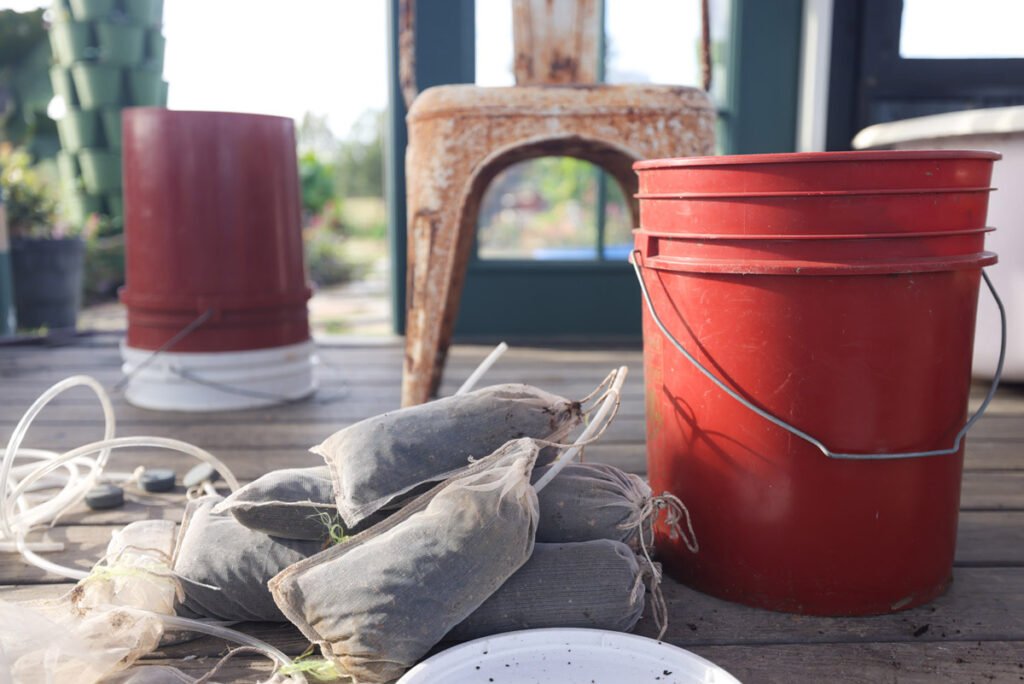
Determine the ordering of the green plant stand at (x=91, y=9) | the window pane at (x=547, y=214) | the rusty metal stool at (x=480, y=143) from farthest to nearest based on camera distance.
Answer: the green plant stand at (x=91, y=9) < the window pane at (x=547, y=214) < the rusty metal stool at (x=480, y=143)

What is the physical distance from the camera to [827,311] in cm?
102

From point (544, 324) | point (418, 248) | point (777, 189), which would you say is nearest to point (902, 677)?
point (777, 189)

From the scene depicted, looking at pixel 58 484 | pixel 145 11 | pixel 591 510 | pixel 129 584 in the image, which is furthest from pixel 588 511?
pixel 145 11

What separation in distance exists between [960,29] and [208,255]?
8.73ft

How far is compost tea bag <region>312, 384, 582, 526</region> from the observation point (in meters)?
1.01

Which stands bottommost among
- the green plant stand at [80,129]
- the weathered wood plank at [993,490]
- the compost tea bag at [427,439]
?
the weathered wood plank at [993,490]

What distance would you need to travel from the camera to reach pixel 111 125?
4.94 meters

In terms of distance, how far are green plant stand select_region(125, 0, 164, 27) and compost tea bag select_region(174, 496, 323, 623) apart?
181 inches

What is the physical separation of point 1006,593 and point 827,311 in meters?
0.49

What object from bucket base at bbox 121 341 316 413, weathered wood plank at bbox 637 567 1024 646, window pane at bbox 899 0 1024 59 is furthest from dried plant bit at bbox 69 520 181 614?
window pane at bbox 899 0 1024 59

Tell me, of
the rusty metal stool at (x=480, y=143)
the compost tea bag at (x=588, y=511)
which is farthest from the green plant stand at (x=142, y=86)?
the compost tea bag at (x=588, y=511)

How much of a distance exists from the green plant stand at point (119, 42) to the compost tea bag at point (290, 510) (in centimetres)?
452

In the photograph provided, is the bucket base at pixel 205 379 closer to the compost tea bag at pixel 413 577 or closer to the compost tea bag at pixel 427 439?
the compost tea bag at pixel 427 439

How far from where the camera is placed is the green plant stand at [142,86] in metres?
4.89
